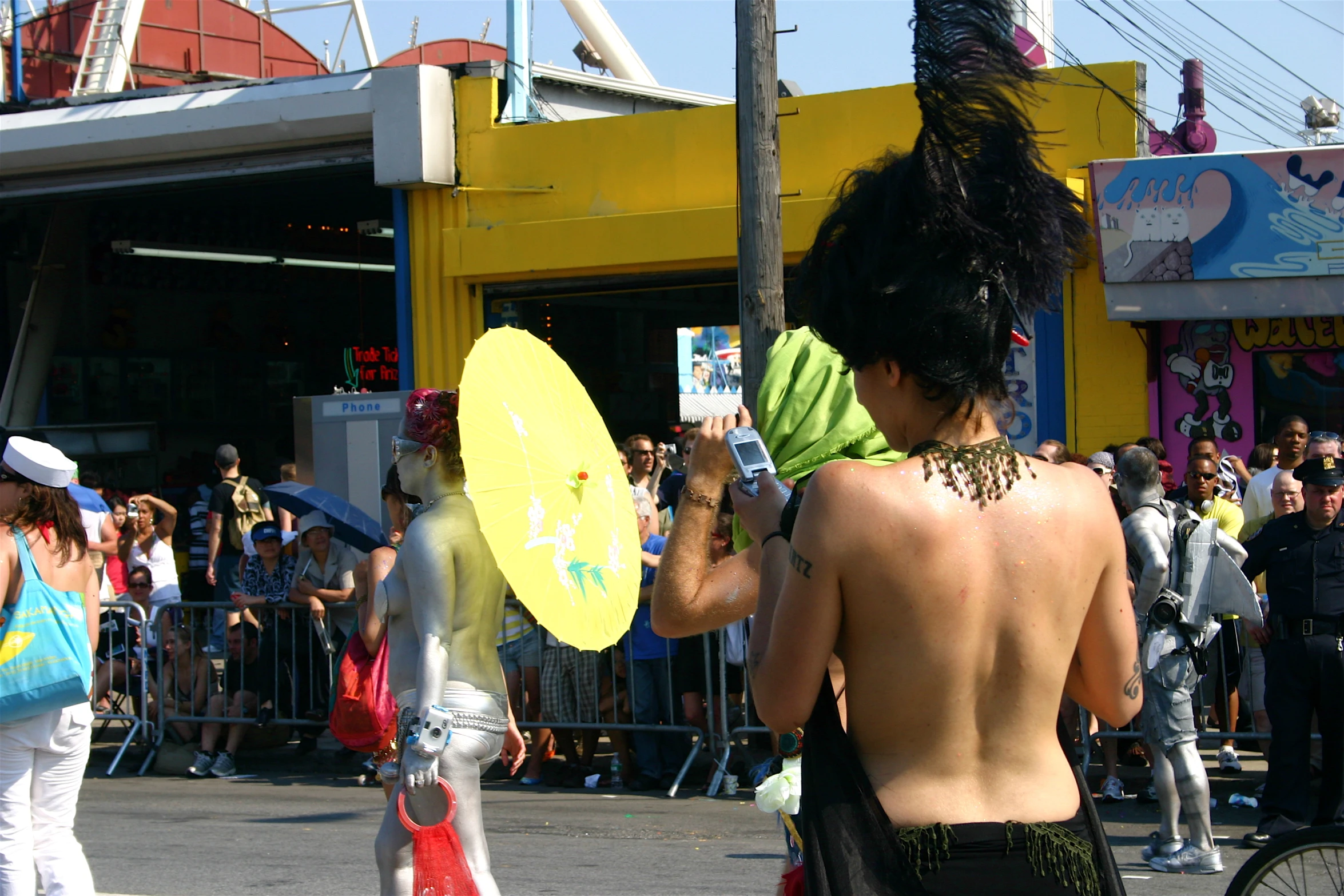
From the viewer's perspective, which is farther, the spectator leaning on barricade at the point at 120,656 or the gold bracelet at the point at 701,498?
the spectator leaning on barricade at the point at 120,656

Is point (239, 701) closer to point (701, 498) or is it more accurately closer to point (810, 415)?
point (701, 498)

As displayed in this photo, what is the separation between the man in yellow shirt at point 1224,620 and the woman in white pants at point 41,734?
20.4 feet

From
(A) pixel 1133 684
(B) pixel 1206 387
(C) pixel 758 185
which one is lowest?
(A) pixel 1133 684

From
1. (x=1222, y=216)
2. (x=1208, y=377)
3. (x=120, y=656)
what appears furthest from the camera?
(x=1208, y=377)

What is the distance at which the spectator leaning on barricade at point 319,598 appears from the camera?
9.73m

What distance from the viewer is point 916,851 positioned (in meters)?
2.16

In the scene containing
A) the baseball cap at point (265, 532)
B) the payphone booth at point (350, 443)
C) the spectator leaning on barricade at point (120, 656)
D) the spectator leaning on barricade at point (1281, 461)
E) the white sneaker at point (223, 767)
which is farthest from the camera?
the payphone booth at point (350, 443)

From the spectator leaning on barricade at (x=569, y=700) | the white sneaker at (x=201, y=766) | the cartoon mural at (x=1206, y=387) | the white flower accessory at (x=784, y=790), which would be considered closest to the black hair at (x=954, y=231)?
the white flower accessory at (x=784, y=790)

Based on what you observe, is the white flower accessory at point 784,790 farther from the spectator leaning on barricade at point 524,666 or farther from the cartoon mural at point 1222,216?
the cartoon mural at point 1222,216

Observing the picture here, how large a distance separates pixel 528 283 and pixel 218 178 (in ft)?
11.3

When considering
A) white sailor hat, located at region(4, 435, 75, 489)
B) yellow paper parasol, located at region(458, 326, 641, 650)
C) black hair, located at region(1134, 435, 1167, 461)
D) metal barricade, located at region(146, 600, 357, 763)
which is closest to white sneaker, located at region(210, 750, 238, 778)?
metal barricade, located at region(146, 600, 357, 763)

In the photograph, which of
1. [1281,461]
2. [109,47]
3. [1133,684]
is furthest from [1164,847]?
[109,47]

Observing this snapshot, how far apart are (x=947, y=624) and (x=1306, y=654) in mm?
5728

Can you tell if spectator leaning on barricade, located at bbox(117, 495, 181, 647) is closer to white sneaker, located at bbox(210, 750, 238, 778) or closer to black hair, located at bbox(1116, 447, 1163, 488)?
white sneaker, located at bbox(210, 750, 238, 778)
